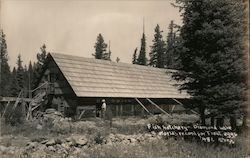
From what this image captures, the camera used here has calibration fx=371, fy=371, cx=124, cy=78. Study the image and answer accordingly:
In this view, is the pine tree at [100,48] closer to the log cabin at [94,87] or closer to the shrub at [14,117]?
the log cabin at [94,87]

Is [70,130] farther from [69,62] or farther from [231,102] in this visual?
[69,62]

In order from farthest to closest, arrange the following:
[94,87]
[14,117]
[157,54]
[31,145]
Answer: [157,54], [94,87], [14,117], [31,145]

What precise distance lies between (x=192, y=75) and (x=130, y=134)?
3.70 meters

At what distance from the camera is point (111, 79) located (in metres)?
30.2

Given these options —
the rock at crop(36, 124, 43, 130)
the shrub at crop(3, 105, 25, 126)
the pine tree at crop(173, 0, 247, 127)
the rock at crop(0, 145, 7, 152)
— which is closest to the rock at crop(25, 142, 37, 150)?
the rock at crop(0, 145, 7, 152)

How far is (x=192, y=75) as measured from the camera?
15.7 m

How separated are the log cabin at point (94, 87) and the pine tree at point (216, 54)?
940 cm

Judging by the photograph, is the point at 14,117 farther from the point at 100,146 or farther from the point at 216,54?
the point at 216,54

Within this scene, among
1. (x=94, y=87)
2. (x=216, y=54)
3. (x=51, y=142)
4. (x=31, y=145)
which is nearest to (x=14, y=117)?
(x=51, y=142)

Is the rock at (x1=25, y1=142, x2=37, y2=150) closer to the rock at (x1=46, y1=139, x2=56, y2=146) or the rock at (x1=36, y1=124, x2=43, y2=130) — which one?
the rock at (x1=46, y1=139, x2=56, y2=146)

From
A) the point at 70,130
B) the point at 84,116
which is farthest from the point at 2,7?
the point at 84,116

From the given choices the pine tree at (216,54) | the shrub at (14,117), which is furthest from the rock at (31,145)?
the pine tree at (216,54)

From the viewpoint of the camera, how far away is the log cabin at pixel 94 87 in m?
26.8

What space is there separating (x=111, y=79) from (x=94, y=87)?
3.19 m
